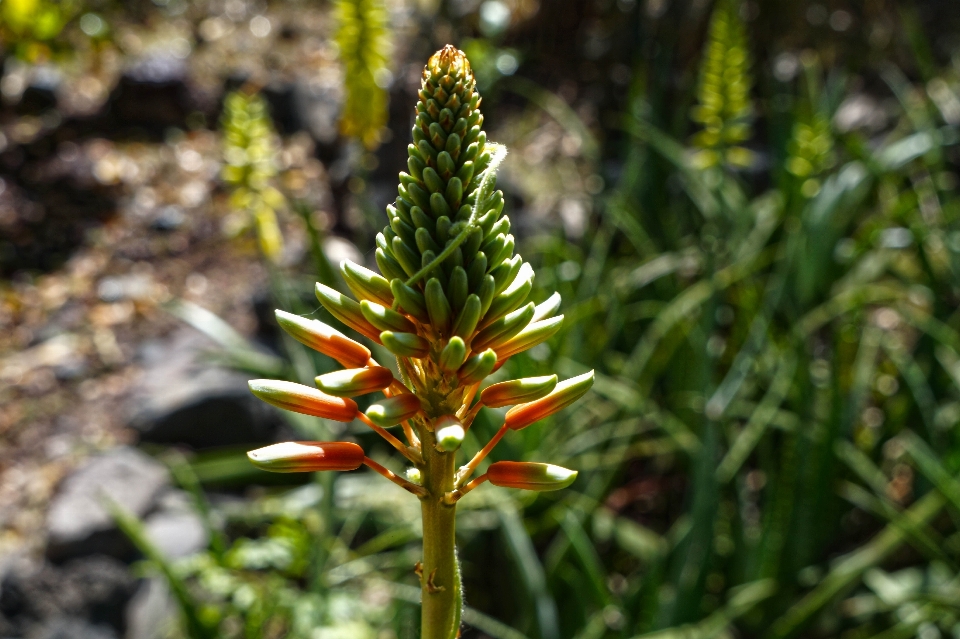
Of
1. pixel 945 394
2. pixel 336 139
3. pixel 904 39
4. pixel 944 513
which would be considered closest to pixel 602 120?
pixel 336 139

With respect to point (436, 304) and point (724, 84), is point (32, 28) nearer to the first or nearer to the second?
point (724, 84)

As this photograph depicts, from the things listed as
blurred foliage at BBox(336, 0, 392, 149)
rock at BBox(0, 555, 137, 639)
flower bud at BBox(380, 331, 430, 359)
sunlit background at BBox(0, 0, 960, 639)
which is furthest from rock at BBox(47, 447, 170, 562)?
flower bud at BBox(380, 331, 430, 359)

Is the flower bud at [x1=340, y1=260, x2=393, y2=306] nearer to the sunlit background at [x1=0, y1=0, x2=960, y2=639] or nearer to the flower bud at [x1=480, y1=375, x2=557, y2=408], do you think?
the flower bud at [x1=480, y1=375, x2=557, y2=408]

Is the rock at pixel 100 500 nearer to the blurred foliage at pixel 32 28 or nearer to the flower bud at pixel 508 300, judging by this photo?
the blurred foliage at pixel 32 28

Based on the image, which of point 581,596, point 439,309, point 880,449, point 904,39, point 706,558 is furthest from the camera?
point 904,39

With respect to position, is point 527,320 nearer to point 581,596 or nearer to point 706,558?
point 706,558

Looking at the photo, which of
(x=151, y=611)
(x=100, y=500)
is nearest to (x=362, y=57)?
(x=100, y=500)
